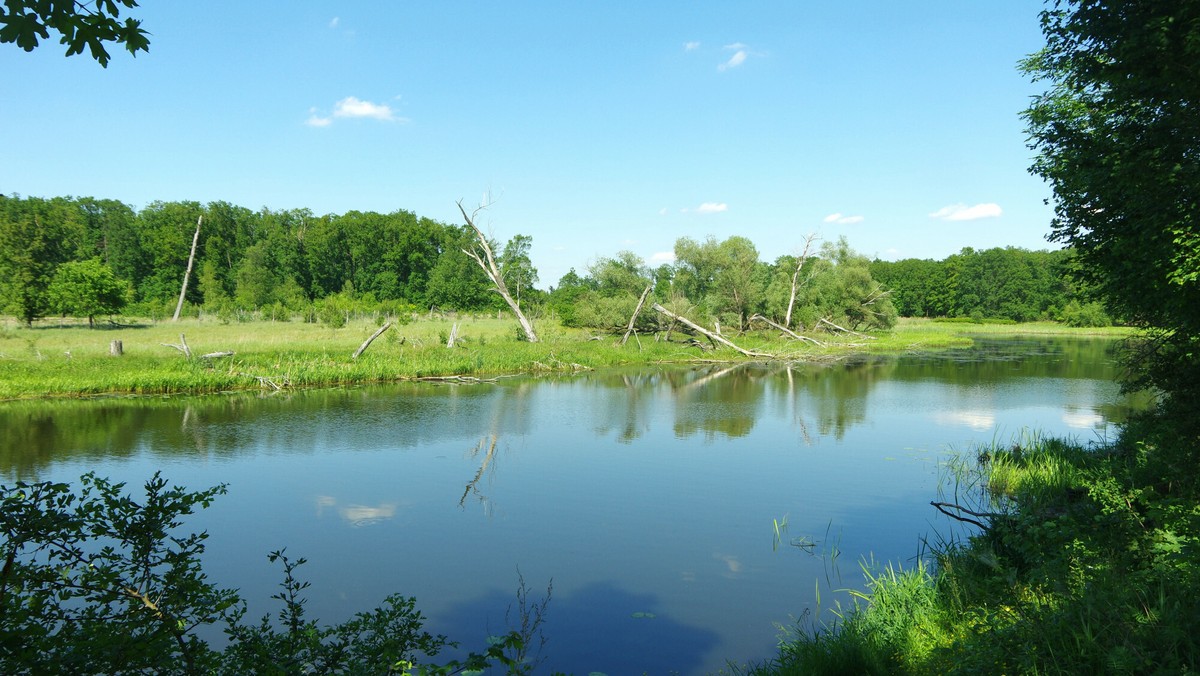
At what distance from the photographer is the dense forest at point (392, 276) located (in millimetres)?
36781

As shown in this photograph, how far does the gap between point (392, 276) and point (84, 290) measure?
32.5 meters

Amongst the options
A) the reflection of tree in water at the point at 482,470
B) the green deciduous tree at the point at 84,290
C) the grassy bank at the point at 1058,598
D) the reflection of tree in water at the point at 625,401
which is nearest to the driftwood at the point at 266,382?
the reflection of tree in water at the point at 482,470

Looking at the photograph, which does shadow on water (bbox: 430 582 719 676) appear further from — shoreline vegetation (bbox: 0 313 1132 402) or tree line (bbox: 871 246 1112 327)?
tree line (bbox: 871 246 1112 327)

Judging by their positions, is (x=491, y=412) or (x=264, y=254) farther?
(x=264, y=254)

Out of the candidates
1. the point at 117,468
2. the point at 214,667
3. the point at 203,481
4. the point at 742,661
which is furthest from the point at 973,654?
the point at 117,468

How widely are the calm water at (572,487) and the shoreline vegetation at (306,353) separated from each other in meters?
1.31

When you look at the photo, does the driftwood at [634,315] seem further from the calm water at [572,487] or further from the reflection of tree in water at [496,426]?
the calm water at [572,487]

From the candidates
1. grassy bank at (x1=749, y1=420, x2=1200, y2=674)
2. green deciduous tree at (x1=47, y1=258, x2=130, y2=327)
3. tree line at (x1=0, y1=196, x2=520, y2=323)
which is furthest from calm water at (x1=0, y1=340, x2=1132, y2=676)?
tree line at (x1=0, y1=196, x2=520, y2=323)

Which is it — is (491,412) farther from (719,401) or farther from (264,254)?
(264,254)

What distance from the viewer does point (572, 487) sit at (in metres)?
11.2

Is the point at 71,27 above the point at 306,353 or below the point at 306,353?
above

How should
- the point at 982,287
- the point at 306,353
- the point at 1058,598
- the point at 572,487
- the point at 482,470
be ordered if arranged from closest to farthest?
the point at 1058,598, the point at 572,487, the point at 482,470, the point at 306,353, the point at 982,287

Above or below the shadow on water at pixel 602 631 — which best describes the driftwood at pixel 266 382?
above

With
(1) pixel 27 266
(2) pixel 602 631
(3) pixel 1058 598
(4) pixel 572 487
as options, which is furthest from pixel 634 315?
(3) pixel 1058 598
